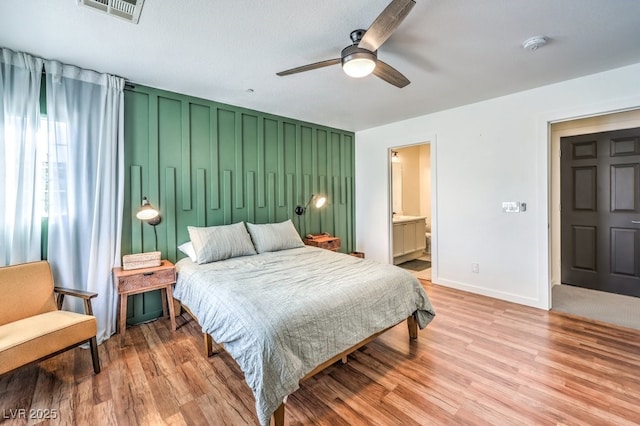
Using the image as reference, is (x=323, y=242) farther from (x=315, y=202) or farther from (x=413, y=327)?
(x=413, y=327)

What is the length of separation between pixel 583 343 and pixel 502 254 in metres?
1.23

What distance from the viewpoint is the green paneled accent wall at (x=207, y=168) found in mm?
2998

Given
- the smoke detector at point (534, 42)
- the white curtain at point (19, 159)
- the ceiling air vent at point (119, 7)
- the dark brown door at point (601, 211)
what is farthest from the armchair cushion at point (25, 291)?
the dark brown door at point (601, 211)

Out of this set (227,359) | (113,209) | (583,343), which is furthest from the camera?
(113,209)

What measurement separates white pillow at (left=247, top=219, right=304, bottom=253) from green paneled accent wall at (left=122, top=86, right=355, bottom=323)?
0.36 metres

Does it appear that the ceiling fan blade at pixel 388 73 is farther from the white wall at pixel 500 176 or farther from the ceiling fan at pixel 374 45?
the white wall at pixel 500 176

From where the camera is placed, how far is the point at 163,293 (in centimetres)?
307

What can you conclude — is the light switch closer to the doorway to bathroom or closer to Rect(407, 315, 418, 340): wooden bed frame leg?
the doorway to bathroom

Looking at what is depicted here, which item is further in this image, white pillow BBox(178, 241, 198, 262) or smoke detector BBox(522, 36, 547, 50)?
white pillow BBox(178, 241, 198, 262)

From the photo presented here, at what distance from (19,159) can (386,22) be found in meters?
2.98

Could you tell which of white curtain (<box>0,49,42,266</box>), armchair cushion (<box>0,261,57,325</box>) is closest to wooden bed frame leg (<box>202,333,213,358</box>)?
armchair cushion (<box>0,261,57,325</box>)

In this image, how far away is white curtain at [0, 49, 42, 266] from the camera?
2.26 metres

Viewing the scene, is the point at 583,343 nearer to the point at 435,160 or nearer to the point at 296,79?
the point at 435,160

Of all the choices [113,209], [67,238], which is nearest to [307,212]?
[113,209]
